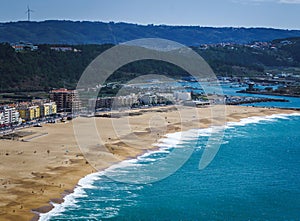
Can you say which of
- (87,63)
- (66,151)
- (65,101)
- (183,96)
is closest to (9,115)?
(65,101)

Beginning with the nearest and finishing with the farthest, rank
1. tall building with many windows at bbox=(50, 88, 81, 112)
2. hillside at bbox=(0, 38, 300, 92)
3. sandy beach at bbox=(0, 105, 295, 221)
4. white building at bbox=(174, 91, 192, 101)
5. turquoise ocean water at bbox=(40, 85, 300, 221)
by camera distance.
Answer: turquoise ocean water at bbox=(40, 85, 300, 221) → sandy beach at bbox=(0, 105, 295, 221) → tall building with many windows at bbox=(50, 88, 81, 112) → white building at bbox=(174, 91, 192, 101) → hillside at bbox=(0, 38, 300, 92)

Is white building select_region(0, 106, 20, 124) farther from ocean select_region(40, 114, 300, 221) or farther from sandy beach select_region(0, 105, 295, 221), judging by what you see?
ocean select_region(40, 114, 300, 221)

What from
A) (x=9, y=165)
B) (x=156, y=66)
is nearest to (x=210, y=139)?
(x=9, y=165)

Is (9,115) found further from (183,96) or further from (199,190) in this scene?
(183,96)

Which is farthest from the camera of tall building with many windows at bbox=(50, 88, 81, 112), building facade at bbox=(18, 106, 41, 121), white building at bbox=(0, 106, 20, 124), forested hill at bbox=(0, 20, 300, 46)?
forested hill at bbox=(0, 20, 300, 46)

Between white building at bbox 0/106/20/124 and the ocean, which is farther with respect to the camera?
white building at bbox 0/106/20/124

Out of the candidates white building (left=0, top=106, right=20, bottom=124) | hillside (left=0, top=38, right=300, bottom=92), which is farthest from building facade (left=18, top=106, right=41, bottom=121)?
hillside (left=0, top=38, right=300, bottom=92)

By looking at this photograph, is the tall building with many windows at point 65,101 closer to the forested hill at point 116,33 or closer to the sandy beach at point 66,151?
the sandy beach at point 66,151

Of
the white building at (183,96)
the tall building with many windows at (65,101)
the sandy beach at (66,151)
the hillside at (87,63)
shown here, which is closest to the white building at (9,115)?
the sandy beach at (66,151)

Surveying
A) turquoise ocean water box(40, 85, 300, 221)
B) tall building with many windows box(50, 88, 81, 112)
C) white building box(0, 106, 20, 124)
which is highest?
tall building with many windows box(50, 88, 81, 112)
